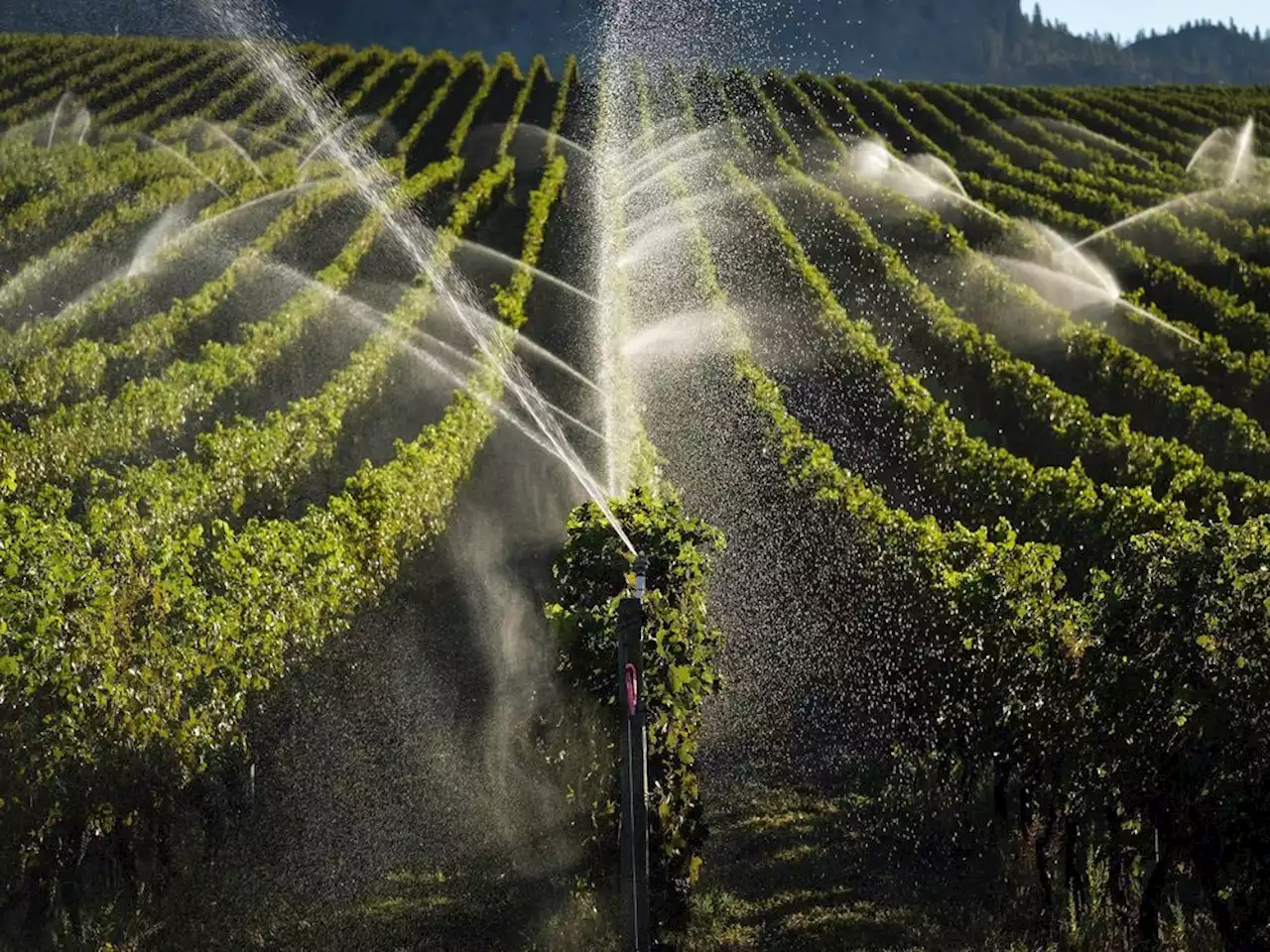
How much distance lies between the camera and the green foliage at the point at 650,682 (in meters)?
8.37

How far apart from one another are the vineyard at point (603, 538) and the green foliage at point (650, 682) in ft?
0.16

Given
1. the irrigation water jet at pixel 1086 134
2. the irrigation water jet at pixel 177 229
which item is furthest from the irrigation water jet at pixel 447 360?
the irrigation water jet at pixel 1086 134

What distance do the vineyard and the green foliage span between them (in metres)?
0.05

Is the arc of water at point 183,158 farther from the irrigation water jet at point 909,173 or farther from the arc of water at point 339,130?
the irrigation water jet at point 909,173

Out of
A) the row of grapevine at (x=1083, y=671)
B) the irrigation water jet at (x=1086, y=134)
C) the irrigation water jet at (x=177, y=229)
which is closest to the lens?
the row of grapevine at (x=1083, y=671)

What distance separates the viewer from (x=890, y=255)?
109 feet

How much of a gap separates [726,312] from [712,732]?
18155 millimetres

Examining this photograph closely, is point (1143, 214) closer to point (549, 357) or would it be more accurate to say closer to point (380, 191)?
point (549, 357)

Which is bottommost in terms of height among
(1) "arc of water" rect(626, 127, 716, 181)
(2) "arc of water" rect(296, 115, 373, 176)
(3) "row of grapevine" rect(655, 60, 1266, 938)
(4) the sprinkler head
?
(3) "row of grapevine" rect(655, 60, 1266, 938)

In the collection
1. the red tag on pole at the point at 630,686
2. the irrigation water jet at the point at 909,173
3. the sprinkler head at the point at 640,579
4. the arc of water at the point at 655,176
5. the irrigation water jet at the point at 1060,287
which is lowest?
the red tag on pole at the point at 630,686

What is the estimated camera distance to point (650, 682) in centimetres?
835

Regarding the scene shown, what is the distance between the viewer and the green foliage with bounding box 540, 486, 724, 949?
8.37 metres

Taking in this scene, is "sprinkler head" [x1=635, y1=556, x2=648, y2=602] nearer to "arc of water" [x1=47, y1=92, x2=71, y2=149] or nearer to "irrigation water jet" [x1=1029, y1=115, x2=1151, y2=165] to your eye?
"arc of water" [x1=47, y1=92, x2=71, y2=149]

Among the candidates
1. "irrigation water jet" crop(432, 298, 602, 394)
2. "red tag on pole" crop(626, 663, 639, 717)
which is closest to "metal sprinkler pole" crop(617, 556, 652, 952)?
"red tag on pole" crop(626, 663, 639, 717)
